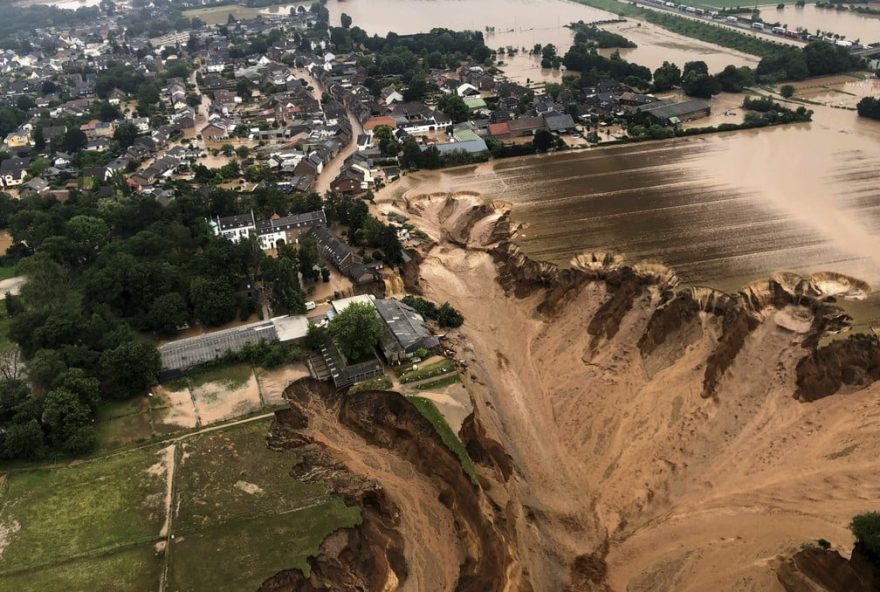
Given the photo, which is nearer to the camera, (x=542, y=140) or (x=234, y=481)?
(x=234, y=481)

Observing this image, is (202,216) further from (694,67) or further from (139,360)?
(694,67)

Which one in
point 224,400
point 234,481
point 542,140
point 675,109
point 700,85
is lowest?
point 224,400

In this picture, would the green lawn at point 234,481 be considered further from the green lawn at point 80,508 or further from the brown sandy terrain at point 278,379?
the brown sandy terrain at point 278,379

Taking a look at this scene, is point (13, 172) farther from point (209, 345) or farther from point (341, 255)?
point (209, 345)

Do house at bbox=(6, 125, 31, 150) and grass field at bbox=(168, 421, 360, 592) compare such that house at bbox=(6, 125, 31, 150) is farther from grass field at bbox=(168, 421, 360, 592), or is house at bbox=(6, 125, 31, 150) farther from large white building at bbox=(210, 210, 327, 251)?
grass field at bbox=(168, 421, 360, 592)

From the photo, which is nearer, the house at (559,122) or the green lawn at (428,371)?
the green lawn at (428,371)

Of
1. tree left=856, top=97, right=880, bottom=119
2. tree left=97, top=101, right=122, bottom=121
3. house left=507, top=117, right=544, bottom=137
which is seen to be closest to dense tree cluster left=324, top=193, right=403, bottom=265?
house left=507, top=117, right=544, bottom=137

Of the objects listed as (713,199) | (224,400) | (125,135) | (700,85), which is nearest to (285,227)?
(224,400)

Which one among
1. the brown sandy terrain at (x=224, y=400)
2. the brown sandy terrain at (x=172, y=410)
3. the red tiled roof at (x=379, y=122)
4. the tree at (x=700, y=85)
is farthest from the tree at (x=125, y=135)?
the tree at (x=700, y=85)
